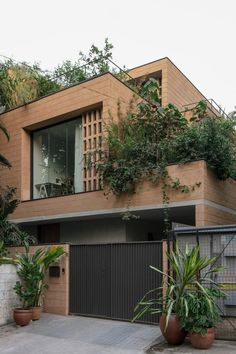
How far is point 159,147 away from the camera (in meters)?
13.4

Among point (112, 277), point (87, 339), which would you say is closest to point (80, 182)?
point (112, 277)

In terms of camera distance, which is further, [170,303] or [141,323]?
[141,323]

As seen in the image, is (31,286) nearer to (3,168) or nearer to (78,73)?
(3,168)

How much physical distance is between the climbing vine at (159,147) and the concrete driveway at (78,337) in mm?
3758

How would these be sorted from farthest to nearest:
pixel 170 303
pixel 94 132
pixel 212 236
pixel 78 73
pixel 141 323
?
pixel 78 73
pixel 94 132
pixel 141 323
pixel 212 236
pixel 170 303

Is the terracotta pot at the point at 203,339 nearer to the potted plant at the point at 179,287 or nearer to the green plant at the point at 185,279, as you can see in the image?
the potted plant at the point at 179,287

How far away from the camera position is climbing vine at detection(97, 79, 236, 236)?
1273 cm

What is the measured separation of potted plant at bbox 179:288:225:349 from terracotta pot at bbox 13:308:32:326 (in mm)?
4701

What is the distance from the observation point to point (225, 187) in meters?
14.0

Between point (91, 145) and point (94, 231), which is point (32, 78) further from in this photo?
point (94, 231)

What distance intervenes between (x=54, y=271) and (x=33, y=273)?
78 cm

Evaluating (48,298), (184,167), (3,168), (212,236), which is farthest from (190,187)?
(3,168)

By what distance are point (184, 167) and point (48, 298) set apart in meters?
5.50

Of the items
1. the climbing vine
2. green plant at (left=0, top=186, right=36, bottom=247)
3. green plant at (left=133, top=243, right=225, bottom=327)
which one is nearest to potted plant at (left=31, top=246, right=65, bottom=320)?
green plant at (left=0, top=186, right=36, bottom=247)
